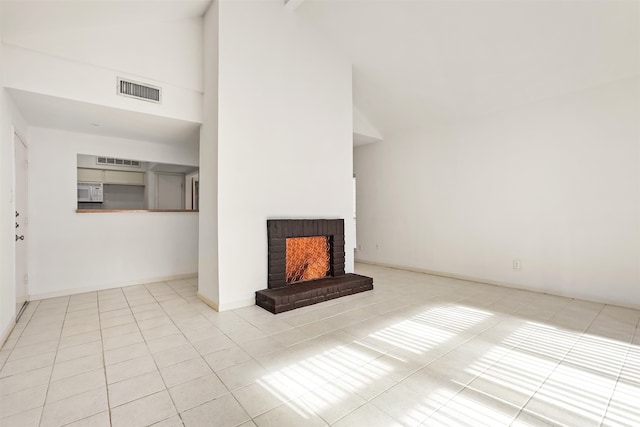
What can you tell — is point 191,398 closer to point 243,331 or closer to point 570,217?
point 243,331

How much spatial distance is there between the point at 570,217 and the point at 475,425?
3.45 m

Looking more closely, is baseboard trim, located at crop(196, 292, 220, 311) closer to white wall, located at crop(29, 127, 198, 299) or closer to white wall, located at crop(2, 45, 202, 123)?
white wall, located at crop(29, 127, 198, 299)

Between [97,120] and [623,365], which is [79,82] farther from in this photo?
[623,365]

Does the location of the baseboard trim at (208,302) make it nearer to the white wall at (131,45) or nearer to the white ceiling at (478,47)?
the white wall at (131,45)

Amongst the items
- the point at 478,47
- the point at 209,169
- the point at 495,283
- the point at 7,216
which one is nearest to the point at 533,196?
the point at 495,283

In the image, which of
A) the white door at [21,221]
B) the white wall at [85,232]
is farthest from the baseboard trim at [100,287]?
the white door at [21,221]

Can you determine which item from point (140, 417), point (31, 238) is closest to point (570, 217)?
point (140, 417)

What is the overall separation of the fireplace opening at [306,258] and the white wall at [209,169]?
36.4 inches

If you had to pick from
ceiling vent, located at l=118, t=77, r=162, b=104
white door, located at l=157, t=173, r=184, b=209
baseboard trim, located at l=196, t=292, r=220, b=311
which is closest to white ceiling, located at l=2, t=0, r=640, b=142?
ceiling vent, located at l=118, t=77, r=162, b=104

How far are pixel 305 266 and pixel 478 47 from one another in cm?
349

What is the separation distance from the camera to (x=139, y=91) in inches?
124

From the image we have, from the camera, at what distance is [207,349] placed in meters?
2.27

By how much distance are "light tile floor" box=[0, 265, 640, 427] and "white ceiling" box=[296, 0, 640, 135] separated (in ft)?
9.14

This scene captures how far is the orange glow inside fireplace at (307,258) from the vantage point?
12.5ft
